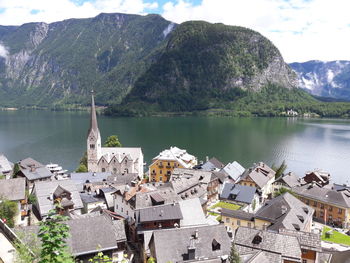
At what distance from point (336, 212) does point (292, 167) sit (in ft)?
168

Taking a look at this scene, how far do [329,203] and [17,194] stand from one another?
52.2m

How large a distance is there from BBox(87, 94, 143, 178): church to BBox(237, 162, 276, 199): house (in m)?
26.8

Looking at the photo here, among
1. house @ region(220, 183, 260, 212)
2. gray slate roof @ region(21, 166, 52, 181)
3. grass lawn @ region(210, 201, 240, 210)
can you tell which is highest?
gray slate roof @ region(21, 166, 52, 181)

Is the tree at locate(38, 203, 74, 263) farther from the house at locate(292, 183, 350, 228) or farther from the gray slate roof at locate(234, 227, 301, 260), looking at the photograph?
the house at locate(292, 183, 350, 228)

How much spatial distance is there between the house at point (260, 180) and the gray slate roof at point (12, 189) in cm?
4484

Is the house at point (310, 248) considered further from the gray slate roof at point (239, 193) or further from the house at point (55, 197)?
the house at point (55, 197)

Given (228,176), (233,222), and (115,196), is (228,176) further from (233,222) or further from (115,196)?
(115,196)

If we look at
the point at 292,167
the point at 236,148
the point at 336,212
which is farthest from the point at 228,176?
the point at 236,148

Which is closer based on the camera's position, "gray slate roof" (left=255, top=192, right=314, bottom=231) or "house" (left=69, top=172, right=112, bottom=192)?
"gray slate roof" (left=255, top=192, right=314, bottom=231)

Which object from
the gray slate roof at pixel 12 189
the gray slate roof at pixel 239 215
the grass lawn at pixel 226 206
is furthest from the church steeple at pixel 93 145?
the gray slate roof at pixel 239 215

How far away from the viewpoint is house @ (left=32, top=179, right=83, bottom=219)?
45.7 m

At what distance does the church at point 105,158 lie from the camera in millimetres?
77312

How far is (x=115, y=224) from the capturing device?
36594 mm

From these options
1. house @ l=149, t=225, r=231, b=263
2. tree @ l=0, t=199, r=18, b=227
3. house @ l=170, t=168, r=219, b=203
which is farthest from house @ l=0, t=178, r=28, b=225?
house @ l=170, t=168, r=219, b=203
